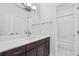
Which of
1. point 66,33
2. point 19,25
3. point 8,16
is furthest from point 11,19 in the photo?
point 66,33

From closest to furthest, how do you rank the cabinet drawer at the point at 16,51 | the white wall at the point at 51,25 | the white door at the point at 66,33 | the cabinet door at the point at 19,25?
the cabinet drawer at the point at 16,51
the cabinet door at the point at 19,25
the white wall at the point at 51,25
the white door at the point at 66,33

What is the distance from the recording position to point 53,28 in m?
2.61

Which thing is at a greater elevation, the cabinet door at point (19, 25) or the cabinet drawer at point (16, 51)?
the cabinet door at point (19, 25)

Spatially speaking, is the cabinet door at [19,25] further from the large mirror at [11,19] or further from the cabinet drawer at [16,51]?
the cabinet drawer at [16,51]

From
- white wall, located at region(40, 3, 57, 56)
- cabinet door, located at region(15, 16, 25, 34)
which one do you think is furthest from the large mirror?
white wall, located at region(40, 3, 57, 56)

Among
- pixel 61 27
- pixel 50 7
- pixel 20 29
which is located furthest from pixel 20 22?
pixel 61 27

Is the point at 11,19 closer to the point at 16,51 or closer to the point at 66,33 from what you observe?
the point at 16,51

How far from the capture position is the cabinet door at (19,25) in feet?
5.66

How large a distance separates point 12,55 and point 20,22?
112cm

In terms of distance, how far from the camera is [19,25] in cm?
181

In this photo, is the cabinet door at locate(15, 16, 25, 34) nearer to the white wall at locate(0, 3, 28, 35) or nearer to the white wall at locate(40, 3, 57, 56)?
the white wall at locate(0, 3, 28, 35)

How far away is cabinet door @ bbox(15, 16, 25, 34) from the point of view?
172 centimetres

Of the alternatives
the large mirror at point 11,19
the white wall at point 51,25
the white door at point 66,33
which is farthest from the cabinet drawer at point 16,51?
the white door at point 66,33

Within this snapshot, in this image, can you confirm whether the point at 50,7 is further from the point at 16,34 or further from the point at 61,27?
the point at 16,34
